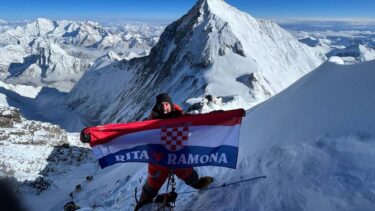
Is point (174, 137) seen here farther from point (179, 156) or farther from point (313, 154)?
point (313, 154)

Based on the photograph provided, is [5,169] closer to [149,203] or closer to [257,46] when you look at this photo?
[149,203]

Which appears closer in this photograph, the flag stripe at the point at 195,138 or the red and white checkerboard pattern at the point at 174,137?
the red and white checkerboard pattern at the point at 174,137

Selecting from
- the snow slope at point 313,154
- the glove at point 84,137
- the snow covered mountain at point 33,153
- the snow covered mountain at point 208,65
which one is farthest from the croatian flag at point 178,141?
the snow covered mountain at point 208,65

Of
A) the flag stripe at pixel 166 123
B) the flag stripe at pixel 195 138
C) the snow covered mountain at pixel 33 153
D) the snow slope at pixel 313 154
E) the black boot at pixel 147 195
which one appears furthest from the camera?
the snow covered mountain at pixel 33 153

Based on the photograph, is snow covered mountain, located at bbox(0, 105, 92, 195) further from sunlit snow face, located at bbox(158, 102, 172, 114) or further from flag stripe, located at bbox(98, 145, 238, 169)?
sunlit snow face, located at bbox(158, 102, 172, 114)

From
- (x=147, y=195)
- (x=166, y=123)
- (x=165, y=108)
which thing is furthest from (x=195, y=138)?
(x=147, y=195)

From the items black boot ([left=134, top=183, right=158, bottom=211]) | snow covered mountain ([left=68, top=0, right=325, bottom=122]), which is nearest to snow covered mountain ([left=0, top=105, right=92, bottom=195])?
black boot ([left=134, top=183, right=158, bottom=211])

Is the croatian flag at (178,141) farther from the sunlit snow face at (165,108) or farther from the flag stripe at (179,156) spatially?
the sunlit snow face at (165,108)
